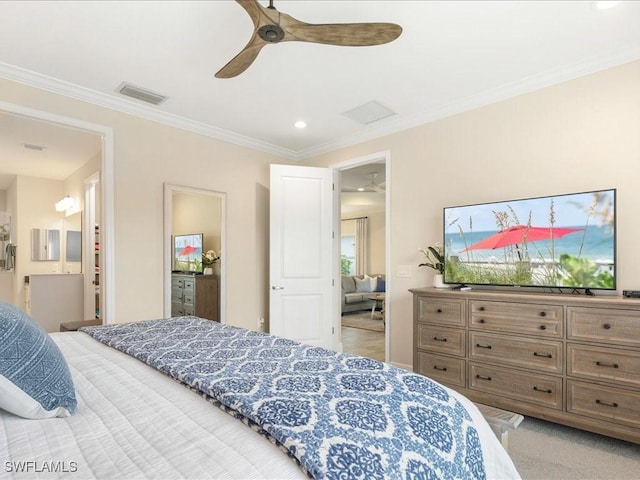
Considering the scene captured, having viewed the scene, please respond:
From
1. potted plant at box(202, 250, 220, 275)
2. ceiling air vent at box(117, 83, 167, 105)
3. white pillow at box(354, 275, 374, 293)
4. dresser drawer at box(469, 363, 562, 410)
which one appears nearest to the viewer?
dresser drawer at box(469, 363, 562, 410)

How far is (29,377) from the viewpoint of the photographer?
944 mm

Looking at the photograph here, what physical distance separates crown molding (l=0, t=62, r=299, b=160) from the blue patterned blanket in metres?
2.49

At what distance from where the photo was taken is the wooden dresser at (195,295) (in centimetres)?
365

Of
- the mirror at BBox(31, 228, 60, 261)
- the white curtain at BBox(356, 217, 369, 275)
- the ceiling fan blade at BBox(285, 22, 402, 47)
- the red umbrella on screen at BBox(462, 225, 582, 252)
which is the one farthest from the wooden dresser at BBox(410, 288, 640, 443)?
the white curtain at BBox(356, 217, 369, 275)

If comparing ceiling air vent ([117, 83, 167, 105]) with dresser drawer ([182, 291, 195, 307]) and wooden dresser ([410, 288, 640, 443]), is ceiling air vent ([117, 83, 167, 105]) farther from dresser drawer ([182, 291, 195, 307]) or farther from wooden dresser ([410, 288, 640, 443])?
wooden dresser ([410, 288, 640, 443])

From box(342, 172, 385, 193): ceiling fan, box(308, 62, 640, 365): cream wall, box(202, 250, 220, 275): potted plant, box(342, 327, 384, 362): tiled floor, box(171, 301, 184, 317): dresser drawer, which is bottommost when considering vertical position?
box(342, 327, 384, 362): tiled floor

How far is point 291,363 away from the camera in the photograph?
1381 mm

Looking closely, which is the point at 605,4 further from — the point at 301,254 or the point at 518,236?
the point at 301,254

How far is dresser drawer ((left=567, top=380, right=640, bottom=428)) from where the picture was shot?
6.75ft

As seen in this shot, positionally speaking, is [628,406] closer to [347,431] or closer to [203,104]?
[347,431]

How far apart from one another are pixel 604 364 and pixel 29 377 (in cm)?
281

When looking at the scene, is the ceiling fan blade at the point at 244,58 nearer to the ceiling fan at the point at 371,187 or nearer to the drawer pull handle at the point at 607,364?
the drawer pull handle at the point at 607,364

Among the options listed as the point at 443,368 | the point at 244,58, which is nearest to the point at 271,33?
the point at 244,58

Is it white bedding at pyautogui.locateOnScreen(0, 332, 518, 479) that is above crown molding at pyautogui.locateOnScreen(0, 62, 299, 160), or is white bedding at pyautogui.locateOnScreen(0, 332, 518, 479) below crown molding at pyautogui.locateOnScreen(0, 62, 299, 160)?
below
